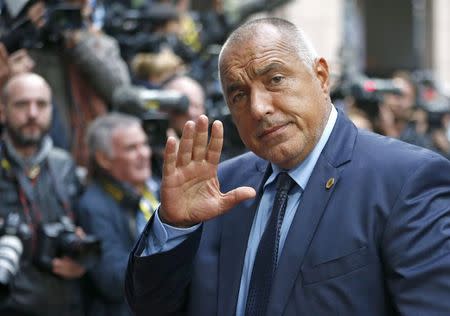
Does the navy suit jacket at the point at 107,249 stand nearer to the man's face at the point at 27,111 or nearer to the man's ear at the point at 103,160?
the man's ear at the point at 103,160

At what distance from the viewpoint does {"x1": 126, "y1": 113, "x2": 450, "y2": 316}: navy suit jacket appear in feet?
8.98

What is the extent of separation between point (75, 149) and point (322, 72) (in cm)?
384

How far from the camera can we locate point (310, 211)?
9.64 feet

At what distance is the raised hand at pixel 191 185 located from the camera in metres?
2.95

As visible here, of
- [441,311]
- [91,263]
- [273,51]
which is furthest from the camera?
[91,263]

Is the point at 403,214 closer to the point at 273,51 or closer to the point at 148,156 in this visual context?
the point at 273,51

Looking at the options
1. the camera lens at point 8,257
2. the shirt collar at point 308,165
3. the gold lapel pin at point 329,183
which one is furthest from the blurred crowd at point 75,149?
the gold lapel pin at point 329,183

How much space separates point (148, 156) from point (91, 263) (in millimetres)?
966

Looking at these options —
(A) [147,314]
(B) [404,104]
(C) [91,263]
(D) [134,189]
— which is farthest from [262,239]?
(B) [404,104]

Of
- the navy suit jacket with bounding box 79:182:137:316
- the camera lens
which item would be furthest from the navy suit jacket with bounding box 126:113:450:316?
the navy suit jacket with bounding box 79:182:137:316

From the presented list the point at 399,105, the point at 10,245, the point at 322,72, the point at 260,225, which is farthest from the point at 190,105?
the point at 260,225

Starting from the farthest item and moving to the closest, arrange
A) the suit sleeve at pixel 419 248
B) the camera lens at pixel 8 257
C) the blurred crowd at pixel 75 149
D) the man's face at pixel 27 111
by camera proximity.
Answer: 1. the man's face at pixel 27 111
2. the blurred crowd at pixel 75 149
3. the camera lens at pixel 8 257
4. the suit sleeve at pixel 419 248

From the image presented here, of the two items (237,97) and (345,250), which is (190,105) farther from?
(345,250)

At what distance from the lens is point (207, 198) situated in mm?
2982
